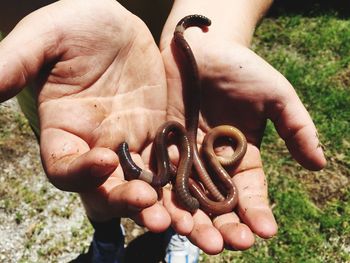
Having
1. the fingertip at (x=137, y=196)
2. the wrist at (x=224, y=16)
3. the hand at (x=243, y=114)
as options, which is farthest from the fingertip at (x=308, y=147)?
the fingertip at (x=137, y=196)

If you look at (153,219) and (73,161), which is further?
(153,219)

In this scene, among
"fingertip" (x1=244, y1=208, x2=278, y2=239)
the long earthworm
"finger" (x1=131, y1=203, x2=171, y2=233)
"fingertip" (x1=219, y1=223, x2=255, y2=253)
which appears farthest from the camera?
the long earthworm

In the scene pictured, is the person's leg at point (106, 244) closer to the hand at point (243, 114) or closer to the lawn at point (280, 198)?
the lawn at point (280, 198)

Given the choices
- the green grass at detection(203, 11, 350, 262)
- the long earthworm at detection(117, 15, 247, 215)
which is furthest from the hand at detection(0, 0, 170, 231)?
the green grass at detection(203, 11, 350, 262)

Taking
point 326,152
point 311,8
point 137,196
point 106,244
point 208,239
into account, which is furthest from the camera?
point 311,8

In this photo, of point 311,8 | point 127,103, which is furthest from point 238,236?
point 311,8

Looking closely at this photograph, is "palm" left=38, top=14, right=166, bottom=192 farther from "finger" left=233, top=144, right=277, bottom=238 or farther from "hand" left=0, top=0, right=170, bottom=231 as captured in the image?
"finger" left=233, top=144, right=277, bottom=238

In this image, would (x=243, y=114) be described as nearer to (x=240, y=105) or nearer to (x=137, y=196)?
(x=240, y=105)

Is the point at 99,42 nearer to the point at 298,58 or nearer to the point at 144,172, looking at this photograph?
the point at 144,172
